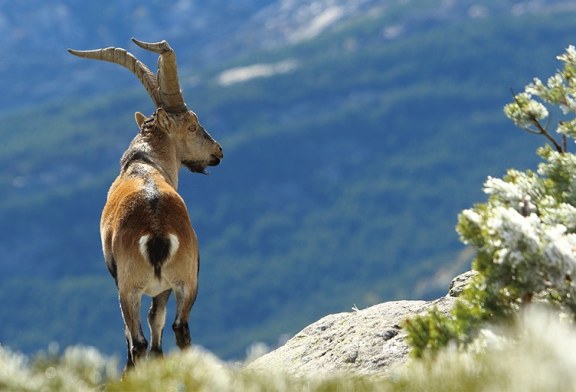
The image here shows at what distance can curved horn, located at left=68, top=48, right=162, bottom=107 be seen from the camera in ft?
62.1

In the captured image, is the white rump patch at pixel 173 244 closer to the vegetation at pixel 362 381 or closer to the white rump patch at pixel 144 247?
the white rump patch at pixel 144 247

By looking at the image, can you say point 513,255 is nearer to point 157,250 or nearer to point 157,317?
point 157,250

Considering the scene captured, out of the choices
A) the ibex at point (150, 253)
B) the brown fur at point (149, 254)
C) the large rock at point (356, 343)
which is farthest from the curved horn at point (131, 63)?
→ the large rock at point (356, 343)

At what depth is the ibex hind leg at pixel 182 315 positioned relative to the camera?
43.6 ft

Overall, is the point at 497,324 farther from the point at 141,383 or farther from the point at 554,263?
the point at 141,383

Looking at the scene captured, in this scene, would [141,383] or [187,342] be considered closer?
[141,383]

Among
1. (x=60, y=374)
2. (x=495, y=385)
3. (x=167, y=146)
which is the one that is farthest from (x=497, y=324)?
(x=167, y=146)

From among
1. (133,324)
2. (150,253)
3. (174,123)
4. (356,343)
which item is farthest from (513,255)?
(174,123)

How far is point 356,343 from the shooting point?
538 inches

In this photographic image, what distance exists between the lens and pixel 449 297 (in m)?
14.2

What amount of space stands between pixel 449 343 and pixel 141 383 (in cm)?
232

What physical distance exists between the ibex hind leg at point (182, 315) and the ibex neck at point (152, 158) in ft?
9.74

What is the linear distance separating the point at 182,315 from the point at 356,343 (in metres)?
1.92

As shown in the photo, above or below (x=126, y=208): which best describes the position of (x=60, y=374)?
Result: below
